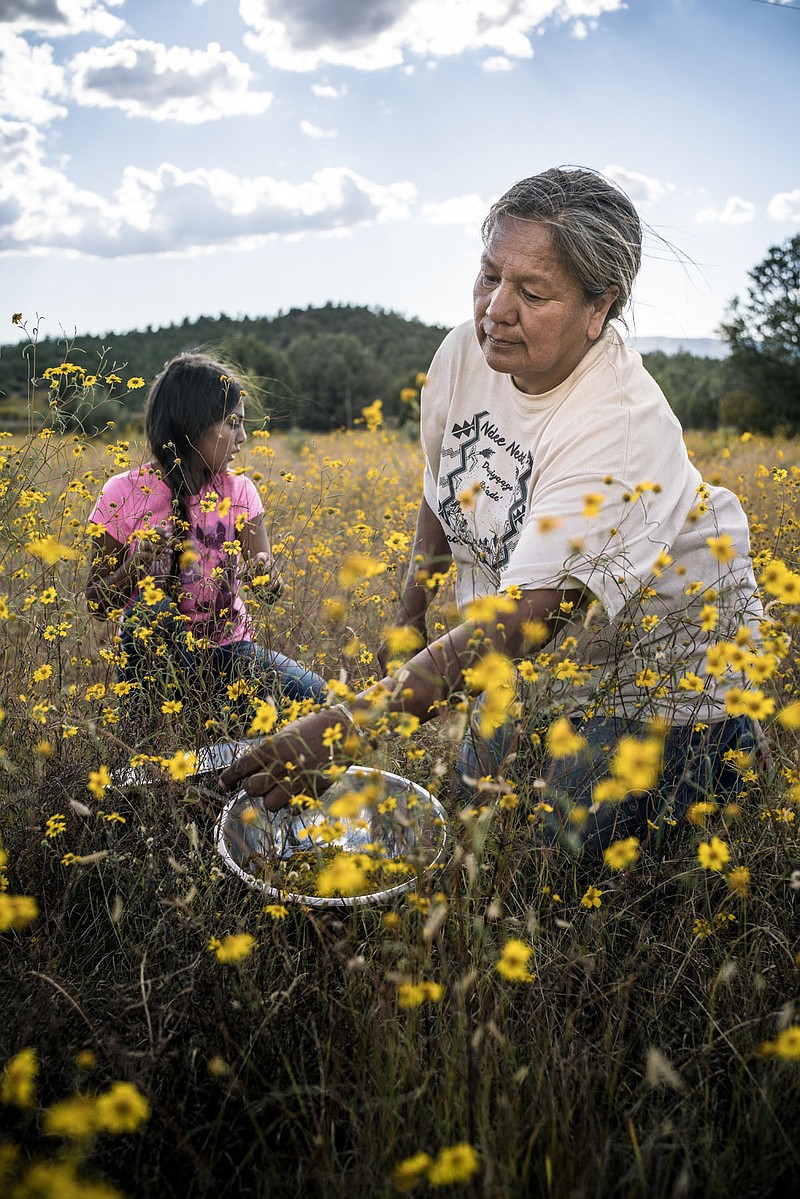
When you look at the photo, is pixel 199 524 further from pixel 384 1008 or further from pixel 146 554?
pixel 384 1008

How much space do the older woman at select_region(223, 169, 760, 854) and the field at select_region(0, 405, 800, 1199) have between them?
14 centimetres

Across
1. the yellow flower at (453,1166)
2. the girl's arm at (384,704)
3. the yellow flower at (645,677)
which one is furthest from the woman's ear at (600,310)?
the yellow flower at (453,1166)

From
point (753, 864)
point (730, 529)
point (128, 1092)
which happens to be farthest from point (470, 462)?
point (128, 1092)

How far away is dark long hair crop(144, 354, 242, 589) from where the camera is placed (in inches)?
114

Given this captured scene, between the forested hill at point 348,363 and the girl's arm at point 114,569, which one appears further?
the forested hill at point 348,363

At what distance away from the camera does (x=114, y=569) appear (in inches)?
105

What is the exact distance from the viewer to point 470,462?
2428mm

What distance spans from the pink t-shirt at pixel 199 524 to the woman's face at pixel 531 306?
1.03 m

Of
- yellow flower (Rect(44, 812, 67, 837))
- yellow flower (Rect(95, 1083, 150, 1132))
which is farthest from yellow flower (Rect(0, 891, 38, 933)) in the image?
yellow flower (Rect(44, 812, 67, 837))

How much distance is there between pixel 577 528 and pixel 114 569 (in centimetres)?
159

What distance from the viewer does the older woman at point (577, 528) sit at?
1.59 metres

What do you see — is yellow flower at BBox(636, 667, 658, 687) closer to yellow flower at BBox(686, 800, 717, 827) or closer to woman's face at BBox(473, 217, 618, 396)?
yellow flower at BBox(686, 800, 717, 827)

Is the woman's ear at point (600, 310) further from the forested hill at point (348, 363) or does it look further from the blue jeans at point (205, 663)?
the forested hill at point (348, 363)

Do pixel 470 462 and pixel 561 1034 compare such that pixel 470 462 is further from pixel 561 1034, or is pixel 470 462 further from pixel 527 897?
pixel 561 1034
